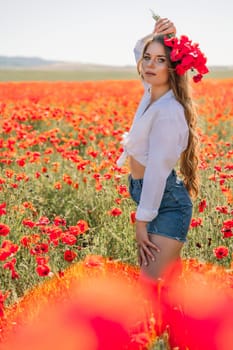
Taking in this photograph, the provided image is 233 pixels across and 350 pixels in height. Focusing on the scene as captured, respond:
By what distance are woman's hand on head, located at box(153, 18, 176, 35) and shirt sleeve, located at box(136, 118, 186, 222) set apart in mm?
483

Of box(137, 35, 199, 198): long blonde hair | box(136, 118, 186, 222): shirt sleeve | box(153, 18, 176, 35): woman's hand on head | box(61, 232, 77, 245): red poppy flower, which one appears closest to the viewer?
box(136, 118, 186, 222): shirt sleeve

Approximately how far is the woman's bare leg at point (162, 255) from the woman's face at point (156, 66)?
0.70 metres

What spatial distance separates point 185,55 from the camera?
8.56 feet

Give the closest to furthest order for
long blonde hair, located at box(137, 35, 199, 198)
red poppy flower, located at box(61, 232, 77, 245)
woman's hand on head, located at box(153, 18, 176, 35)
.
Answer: long blonde hair, located at box(137, 35, 199, 198) → woman's hand on head, located at box(153, 18, 176, 35) → red poppy flower, located at box(61, 232, 77, 245)

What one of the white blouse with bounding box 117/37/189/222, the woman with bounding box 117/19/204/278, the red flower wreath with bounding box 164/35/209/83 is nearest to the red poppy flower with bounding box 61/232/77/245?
the woman with bounding box 117/19/204/278

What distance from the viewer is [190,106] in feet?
8.76

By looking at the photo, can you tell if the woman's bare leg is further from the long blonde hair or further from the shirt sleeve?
the long blonde hair

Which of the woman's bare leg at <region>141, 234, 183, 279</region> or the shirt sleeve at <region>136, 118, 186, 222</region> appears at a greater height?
the shirt sleeve at <region>136, 118, 186, 222</region>

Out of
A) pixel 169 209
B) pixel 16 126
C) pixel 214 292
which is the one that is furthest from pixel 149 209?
pixel 16 126

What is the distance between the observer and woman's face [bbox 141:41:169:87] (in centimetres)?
268

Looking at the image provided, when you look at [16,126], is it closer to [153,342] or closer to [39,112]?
[39,112]

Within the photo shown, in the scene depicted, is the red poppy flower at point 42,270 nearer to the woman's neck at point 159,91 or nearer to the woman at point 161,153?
the woman at point 161,153

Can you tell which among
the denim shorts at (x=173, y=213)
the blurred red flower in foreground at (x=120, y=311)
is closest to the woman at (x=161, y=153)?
the denim shorts at (x=173, y=213)

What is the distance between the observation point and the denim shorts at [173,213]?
2.65 metres
